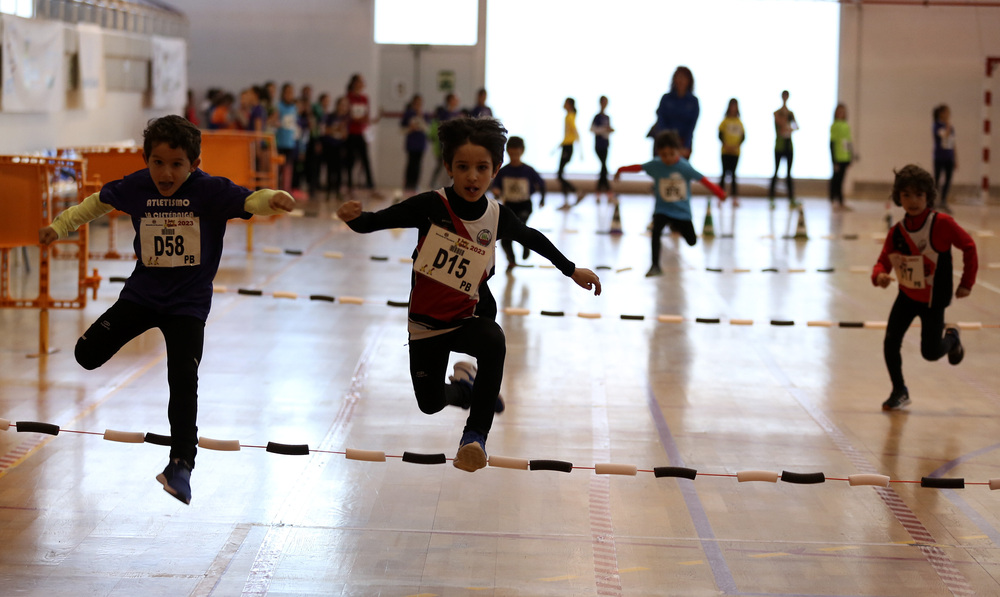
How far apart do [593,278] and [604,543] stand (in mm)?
1069

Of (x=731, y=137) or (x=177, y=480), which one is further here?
(x=731, y=137)

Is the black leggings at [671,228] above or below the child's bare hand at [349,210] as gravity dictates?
below

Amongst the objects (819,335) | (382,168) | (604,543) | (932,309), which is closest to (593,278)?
(604,543)

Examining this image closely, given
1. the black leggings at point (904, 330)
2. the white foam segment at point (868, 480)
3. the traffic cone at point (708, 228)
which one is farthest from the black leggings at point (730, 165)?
the white foam segment at point (868, 480)

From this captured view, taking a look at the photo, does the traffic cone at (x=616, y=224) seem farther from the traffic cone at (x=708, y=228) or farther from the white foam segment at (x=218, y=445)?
the white foam segment at (x=218, y=445)

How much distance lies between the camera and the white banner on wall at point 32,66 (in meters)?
13.0

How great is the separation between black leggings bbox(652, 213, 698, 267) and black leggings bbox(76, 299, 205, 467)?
256 inches

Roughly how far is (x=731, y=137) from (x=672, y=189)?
31.2ft

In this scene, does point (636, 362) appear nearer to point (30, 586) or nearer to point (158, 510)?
point (158, 510)

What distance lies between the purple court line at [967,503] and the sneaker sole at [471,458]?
2.16 m

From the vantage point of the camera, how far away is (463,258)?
14.4 feet

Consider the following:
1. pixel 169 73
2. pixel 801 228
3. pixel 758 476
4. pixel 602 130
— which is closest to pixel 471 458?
pixel 758 476

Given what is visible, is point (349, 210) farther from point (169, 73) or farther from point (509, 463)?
point (169, 73)

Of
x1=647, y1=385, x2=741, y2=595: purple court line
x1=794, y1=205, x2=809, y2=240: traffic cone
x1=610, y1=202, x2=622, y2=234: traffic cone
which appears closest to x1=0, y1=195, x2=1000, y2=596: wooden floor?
x1=647, y1=385, x2=741, y2=595: purple court line
